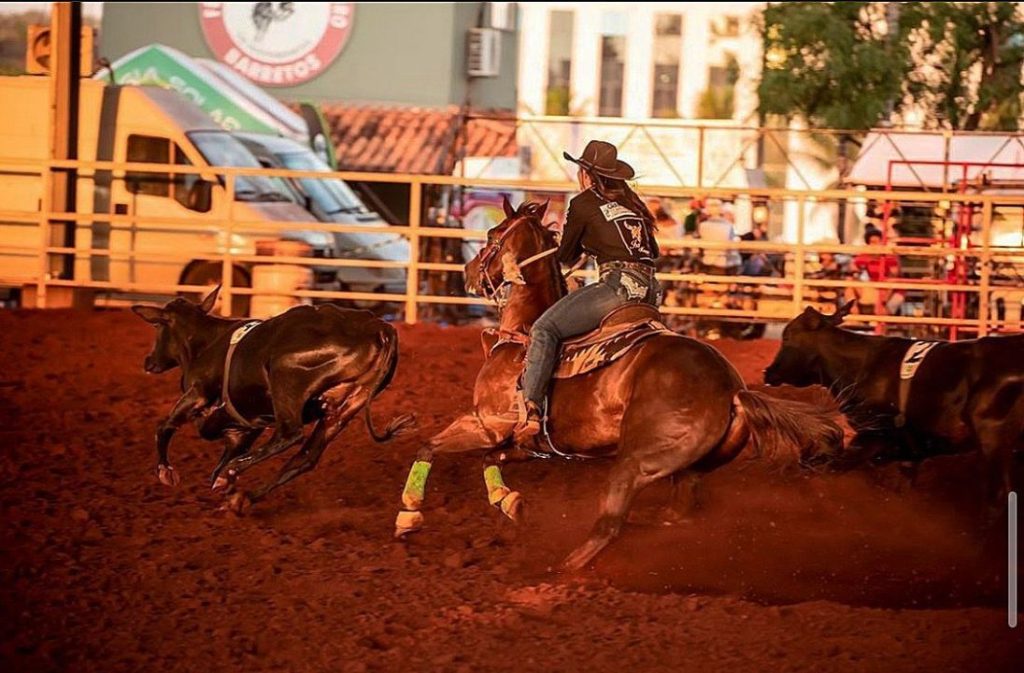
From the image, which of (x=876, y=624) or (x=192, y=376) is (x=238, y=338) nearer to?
(x=192, y=376)

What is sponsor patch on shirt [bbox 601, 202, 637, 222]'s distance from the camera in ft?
22.0

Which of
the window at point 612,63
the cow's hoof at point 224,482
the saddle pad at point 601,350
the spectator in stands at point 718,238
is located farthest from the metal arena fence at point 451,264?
the window at point 612,63

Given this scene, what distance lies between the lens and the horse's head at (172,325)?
26.3 feet

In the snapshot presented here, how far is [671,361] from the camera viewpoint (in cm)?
648

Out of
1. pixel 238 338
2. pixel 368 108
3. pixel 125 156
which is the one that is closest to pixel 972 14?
pixel 368 108

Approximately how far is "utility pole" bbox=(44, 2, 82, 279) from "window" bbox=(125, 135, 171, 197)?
711mm

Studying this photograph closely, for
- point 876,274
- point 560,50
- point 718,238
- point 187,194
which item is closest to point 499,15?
point 718,238

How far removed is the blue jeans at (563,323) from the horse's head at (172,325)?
6.82 ft

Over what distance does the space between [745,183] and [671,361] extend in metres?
17.7

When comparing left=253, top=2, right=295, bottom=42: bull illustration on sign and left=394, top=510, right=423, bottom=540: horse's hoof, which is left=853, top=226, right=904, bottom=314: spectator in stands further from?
left=253, top=2, right=295, bottom=42: bull illustration on sign

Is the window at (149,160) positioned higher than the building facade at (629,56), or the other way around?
the building facade at (629,56)

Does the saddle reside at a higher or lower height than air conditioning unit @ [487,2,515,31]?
lower

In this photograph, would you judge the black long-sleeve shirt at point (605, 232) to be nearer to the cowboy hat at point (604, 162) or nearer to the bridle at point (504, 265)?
the cowboy hat at point (604, 162)

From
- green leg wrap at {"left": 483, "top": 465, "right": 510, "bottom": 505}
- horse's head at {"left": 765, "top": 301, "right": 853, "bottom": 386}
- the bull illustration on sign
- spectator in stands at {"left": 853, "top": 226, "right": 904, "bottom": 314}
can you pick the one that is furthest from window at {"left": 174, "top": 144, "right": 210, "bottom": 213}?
the bull illustration on sign
